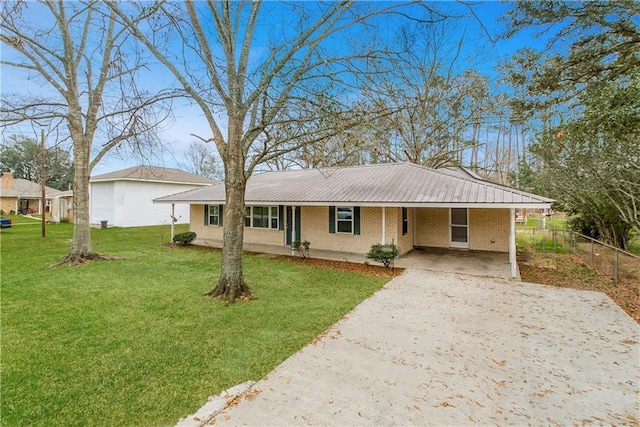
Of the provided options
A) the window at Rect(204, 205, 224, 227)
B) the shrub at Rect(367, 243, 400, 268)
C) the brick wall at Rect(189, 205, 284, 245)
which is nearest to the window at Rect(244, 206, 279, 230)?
the brick wall at Rect(189, 205, 284, 245)

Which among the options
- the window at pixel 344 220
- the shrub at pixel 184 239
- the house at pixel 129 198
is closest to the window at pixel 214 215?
the shrub at pixel 184 239

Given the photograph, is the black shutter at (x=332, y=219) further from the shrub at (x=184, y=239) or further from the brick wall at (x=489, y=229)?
the shrub at (x=184, y=239)

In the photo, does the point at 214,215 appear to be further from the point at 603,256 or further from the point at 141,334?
the point at 603,256

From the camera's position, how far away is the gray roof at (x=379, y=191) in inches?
362

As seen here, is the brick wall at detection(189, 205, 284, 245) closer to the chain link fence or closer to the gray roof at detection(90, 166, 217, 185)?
the gray roof at detection(90, 166, 217, 185)

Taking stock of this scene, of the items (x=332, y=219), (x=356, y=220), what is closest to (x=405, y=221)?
(x=356, y=220)

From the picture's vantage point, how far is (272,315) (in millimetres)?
5883

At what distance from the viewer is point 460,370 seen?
4.01 metres

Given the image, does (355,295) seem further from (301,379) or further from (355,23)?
(355,23)

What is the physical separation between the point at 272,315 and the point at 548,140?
1468 cm

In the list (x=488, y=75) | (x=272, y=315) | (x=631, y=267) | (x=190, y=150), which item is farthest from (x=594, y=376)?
(x=190, y=150)

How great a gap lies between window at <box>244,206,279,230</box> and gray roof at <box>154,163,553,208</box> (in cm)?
86

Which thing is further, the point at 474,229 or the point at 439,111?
the point at 439,111

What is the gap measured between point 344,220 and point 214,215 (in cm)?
750
